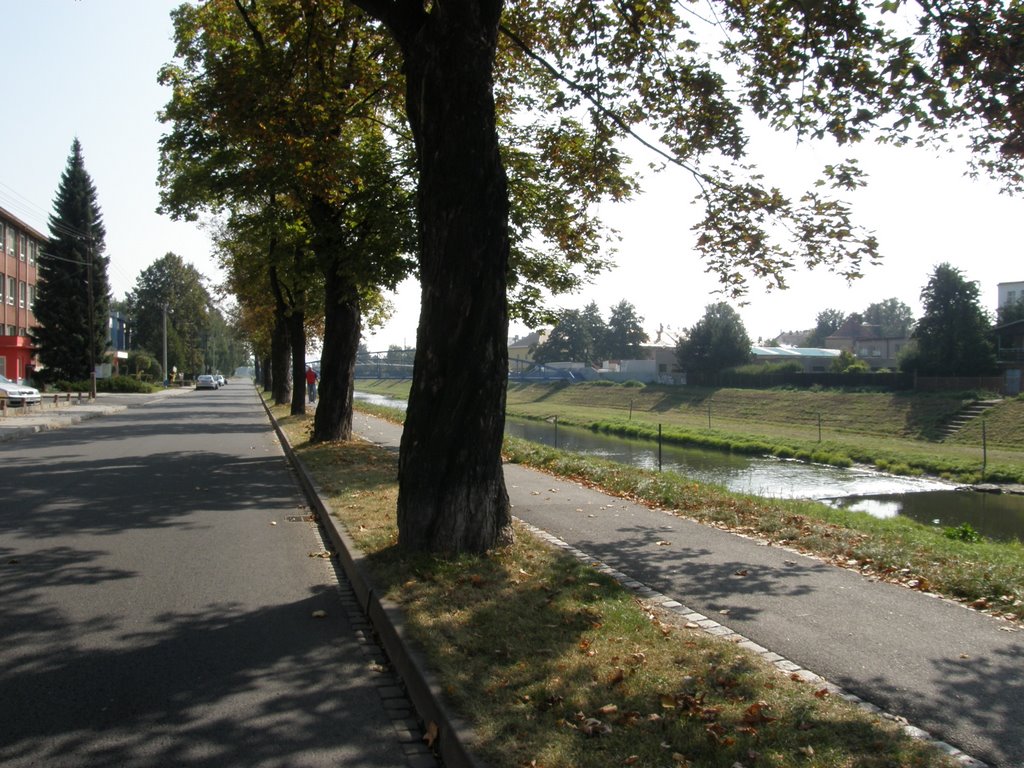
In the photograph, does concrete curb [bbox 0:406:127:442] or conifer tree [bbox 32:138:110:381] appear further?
conifer tree [bbox 32:138:110:381]

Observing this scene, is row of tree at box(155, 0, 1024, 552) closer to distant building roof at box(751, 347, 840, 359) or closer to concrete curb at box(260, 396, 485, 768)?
concrete curb at box(260, 396, 485, 768)

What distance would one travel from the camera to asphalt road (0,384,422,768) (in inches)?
172

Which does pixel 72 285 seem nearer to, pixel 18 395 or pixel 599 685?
pixel 18 395

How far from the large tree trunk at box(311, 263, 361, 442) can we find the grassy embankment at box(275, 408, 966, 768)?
11663 mm

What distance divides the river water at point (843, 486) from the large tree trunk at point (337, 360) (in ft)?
23.4

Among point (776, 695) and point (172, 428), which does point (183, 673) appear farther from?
point (172, 428)

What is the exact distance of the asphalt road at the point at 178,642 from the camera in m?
4.36

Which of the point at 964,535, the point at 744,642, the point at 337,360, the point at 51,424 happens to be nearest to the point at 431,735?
the point at 744,642

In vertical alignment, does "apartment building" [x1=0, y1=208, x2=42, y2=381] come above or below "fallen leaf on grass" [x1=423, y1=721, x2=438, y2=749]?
above

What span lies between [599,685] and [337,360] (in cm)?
1477

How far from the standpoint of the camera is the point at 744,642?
5715mm

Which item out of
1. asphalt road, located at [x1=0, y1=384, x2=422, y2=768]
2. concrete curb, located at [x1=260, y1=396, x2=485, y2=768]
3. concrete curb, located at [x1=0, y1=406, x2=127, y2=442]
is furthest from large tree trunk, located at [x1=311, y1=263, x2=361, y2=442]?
concrete curb, located at [x1=260, y1=396, x2=485, y2=768]

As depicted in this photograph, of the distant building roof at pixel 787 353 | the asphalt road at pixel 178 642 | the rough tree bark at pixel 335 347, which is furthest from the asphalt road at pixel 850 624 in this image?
the distant building roof at pixel 787 353

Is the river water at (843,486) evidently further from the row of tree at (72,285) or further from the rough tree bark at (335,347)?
the row of tree at (72,285)
